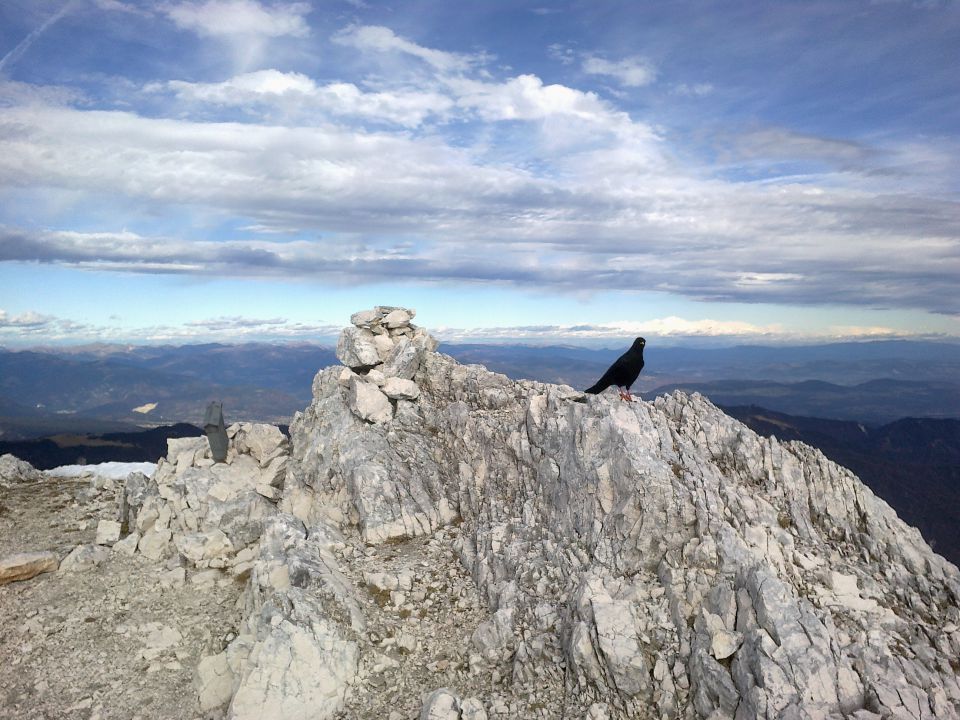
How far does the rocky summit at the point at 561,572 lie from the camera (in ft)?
44.5

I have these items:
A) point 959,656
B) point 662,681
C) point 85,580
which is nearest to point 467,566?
point 662,681

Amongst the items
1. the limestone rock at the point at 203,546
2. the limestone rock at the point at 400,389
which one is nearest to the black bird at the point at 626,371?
the limestone rock at the point at 400,389

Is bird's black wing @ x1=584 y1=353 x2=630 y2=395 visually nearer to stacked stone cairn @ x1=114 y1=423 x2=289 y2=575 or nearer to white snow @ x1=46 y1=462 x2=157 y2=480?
stacked stone cairn @ x1=114 y1=423 x2=289 y2=575

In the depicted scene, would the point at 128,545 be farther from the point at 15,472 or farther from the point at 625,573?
the point at 625,573

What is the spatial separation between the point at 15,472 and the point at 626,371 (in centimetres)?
3730

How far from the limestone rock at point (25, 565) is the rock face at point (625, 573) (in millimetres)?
10115

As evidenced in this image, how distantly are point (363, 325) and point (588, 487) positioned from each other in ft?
53.6

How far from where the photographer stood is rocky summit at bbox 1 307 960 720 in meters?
13.6

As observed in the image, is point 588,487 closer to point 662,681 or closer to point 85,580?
point 662,681

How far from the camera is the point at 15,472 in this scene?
110 ft

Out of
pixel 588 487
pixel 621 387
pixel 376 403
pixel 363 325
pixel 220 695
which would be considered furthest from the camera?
pixel 363 325

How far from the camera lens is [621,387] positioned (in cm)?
2098

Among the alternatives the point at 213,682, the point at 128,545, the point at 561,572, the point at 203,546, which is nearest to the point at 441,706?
the point at 561,572

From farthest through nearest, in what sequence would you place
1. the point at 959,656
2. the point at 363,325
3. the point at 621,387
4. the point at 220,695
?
the point at 363,325 → the point at 621,387 → the point at 220,695 → the point at 959,656
